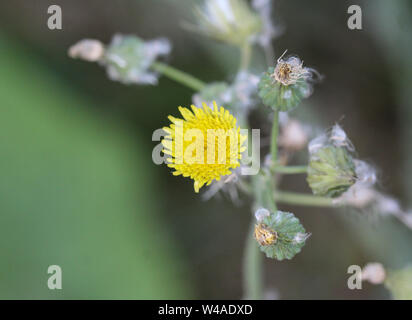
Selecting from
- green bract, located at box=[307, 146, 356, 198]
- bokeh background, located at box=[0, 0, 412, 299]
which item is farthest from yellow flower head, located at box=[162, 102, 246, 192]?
bokeh background, located at box=[0, 0, 412, 299]

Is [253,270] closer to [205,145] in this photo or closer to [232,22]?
[205,145]

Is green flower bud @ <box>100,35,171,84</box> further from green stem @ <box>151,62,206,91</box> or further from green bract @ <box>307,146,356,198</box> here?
green bract @ <box>307,146,356,198</box>

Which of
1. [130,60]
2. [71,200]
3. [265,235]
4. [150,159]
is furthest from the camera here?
[150,159]

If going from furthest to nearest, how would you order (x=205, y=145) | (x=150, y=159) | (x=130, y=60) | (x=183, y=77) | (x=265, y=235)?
(x=150, y=159)
(x=130, y=60)
(x=183, y=77)
(x=205, y=145)
(x=265, y=235)

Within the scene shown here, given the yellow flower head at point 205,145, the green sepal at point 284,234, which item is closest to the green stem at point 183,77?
the yellow flower head at point 205,145

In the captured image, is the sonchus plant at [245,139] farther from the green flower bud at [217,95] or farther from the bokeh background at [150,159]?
the bokeh background at [150,159]

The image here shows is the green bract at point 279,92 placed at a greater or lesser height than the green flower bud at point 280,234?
greater

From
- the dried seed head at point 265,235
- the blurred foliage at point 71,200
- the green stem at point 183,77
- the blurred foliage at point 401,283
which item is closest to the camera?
the dried seed head at point 265,235

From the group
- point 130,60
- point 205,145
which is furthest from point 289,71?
point 130,60
